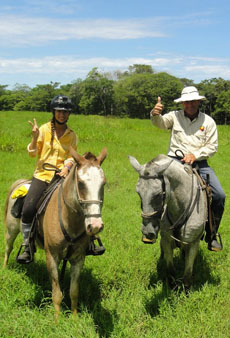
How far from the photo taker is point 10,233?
16.8 feet

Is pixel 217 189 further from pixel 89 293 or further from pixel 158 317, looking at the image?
pixel 89 293

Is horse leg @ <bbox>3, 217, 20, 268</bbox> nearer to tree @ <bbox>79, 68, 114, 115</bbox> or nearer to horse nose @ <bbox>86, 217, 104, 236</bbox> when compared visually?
horse nose @ <bbox>86, 217, 104, 236</bbox>

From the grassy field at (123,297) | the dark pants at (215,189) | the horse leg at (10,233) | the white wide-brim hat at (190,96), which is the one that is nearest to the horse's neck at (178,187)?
the dark pants at (215,189)

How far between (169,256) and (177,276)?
2.20ft

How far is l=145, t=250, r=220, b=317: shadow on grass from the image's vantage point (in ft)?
13.9

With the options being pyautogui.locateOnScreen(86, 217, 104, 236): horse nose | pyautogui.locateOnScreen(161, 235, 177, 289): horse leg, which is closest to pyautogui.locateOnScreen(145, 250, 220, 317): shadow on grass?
pyautogui.locateOnScreen(161, 235, 177, 289): horse leg

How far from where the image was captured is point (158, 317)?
13.0 ft

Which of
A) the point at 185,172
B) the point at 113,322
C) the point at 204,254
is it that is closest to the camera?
the point at 113,322

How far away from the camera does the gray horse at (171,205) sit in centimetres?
357

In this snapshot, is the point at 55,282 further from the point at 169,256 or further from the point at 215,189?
the point at 215,189

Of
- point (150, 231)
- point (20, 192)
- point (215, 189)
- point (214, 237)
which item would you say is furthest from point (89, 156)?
point (214, 237)

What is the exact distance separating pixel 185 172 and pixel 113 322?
2.12m

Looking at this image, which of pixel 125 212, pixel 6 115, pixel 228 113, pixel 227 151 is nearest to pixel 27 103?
pixel 228 113

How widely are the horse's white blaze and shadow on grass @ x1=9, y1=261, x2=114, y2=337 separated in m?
1.53
